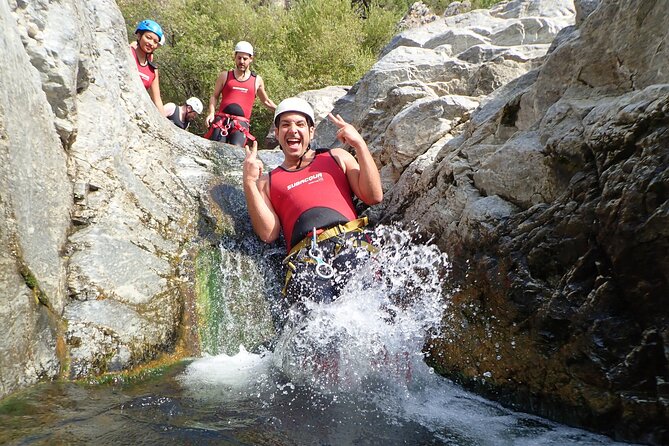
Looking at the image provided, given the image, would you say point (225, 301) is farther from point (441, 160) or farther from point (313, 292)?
point (441, 160)

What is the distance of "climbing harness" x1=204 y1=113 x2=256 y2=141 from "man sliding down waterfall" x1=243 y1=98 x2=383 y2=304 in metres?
3.23

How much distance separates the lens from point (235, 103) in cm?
785

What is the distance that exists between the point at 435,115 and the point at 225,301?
9.89ft

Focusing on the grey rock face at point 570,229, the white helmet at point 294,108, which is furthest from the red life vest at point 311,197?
the grey rock face at point 570,229

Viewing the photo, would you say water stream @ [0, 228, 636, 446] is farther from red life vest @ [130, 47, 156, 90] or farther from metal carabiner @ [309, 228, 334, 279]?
red life vest @ [130, 47, 156, 90]

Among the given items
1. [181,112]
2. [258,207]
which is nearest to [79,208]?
[258,207]

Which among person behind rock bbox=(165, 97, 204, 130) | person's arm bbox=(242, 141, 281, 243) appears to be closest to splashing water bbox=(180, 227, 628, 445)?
person's arm bbox=(242, 141, 281, 243)

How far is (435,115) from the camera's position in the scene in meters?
5.10

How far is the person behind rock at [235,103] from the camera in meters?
7.70

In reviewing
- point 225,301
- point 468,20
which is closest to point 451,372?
point 225,301

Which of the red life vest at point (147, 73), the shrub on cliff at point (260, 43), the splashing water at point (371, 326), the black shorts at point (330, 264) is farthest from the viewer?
the shrub on cliff at point (260, 43)

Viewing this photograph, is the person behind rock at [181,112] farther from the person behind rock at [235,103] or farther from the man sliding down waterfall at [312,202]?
the man sliding down waterfall at [312,202]

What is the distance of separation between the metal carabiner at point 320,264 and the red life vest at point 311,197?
8.1 inches

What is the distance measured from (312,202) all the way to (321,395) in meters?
1.80
